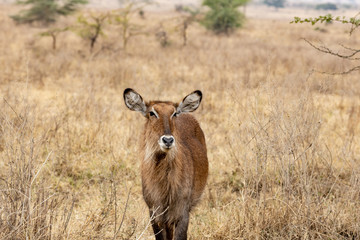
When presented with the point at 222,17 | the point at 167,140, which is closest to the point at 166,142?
the point at 167,140

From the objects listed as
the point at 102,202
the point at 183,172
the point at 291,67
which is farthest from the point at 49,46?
the point at 183,172

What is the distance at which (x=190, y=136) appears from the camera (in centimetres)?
438

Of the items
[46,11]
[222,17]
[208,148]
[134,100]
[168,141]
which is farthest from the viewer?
[222,17]

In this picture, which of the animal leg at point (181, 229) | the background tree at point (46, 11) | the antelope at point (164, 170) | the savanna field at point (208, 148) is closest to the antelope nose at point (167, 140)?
the antelope at point (164, 170)

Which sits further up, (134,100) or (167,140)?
(134,100)

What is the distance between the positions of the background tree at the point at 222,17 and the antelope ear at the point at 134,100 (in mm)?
23638

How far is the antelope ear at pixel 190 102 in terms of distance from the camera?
368 cm

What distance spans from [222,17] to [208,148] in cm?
2193

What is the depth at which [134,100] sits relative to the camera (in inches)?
144

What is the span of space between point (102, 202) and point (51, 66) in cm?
834

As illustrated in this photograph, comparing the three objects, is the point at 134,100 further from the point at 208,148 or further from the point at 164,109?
the point at 208,148

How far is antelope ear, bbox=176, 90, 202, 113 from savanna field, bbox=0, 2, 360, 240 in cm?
57

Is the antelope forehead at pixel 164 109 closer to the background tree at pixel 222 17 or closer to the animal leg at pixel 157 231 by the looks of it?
the animal leg at pixel 157 231

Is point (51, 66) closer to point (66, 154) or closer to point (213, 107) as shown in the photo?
point (213, 107)
